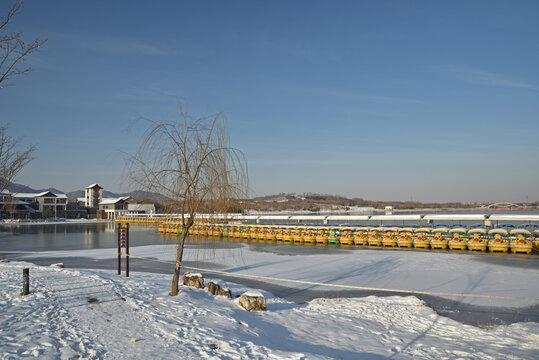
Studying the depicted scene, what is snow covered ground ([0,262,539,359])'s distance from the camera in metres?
6.56

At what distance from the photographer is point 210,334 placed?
750cm

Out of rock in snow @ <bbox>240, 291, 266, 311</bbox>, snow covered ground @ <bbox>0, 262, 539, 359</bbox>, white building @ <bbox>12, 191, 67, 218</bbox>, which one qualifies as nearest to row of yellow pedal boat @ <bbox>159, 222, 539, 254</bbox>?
rock in snow @ <bbox>240, 291, 266, 311</bbox>

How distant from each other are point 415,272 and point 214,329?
514 inches

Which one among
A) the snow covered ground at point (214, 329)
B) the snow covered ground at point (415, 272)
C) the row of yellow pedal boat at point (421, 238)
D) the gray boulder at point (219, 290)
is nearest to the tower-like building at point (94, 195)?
the row of yellow pedal boat at point (421, 238)

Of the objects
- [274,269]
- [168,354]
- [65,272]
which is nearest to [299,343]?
[168,354]

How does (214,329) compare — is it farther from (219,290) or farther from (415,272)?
(415,272)

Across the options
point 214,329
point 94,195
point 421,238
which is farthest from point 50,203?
point 214,329

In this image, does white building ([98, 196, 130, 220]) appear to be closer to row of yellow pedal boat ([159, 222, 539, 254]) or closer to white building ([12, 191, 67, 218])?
white building ([12, 191, 67, 218])

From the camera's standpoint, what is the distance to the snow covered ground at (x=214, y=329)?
21.5 feet

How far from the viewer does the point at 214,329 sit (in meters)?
7.86

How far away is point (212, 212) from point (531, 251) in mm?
26404

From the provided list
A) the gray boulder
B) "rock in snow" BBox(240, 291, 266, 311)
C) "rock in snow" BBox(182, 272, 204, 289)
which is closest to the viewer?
"rock in snow" BBox(240, 291, 266, 311)

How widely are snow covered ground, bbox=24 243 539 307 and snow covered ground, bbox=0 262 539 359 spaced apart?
2.24m

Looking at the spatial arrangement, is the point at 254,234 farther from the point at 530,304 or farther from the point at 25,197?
the point at 25,197
